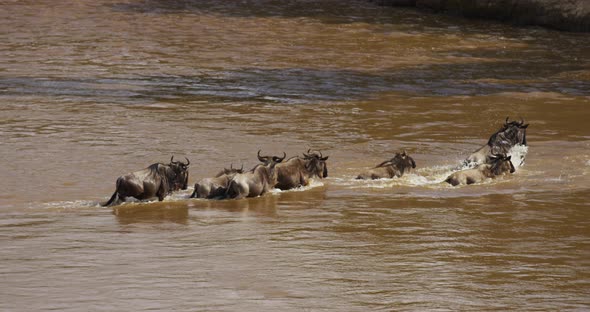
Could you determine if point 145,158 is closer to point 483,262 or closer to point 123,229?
point 123,229

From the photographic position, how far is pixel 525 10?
33.3 meters

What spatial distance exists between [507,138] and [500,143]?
217 mm

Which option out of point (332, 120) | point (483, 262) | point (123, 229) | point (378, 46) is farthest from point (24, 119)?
point (378, 46)

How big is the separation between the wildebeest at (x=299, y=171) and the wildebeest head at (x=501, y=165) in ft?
7.07

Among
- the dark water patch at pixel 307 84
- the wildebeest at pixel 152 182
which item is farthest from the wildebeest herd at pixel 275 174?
the dark water patch at pixel 307 84

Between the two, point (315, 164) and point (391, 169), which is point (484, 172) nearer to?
point (391, 169)

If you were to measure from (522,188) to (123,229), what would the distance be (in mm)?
5047

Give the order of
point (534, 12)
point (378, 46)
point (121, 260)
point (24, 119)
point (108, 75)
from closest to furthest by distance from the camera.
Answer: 1. point (121, 260)
2. point (24, 119)
3. point (108, 75)
4. point (378, 46)
5. point (534, 12)

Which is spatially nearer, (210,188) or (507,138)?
(210,188)

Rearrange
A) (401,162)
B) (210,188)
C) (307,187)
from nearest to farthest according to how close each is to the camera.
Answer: (210,188), (307,187), (401,162)

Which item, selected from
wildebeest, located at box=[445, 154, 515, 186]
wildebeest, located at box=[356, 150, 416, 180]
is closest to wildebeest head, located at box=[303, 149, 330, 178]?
wildebeest, located at box=[356, 150, 416, 180]

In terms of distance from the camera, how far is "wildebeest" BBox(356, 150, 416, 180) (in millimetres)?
14234

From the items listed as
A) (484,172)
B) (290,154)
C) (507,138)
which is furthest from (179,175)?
(507,138)

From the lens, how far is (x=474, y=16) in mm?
34750
